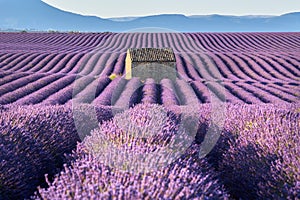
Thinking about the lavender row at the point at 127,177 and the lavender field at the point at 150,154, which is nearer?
the lavender row at the point at 127,177

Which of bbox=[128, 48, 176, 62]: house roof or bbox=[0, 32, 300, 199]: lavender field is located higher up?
bbox=[0, 32, 300, 199]: lavender field

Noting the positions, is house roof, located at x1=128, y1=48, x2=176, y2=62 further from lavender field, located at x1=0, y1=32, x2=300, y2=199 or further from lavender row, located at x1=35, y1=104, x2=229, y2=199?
lavender row, located at x1=35, y1=104, x2=229, y2=199

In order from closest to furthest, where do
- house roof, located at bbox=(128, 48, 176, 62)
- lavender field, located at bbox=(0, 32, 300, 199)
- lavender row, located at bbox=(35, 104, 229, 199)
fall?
lavender row, located at bbox=(35, 104, 229, 199), lavender field, located at bbox=(0, 32, 300, 199), house roof, located at bbox=(128, 48, 176, 62)

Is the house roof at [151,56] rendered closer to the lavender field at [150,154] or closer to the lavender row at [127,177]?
the lavender field at [150,154]

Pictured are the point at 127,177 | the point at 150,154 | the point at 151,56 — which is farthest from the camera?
the point at 151,56

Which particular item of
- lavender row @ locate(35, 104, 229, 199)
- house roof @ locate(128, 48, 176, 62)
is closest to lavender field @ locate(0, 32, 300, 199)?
lavender row @ locate(35, 104, 229, 199)

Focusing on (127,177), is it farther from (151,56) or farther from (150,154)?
(151,56)

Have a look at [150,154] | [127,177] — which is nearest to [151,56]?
[150,154]

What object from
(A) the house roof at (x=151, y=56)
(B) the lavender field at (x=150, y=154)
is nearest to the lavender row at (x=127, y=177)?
(B) the lavender field at (x=150, y=154)

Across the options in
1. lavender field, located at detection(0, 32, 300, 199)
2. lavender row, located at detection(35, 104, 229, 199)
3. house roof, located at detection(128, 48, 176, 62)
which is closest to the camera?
lavender row, located at detection(35, 104, 229, 199)

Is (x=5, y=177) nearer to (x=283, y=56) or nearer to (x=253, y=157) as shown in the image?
(x=253, y=157)

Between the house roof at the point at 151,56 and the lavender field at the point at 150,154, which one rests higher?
the lavender field at the point at 150,154

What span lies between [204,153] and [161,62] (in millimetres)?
18010

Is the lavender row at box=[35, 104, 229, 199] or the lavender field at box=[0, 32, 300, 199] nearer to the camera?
the lavender row at box=[35, 104, 229, 199]
